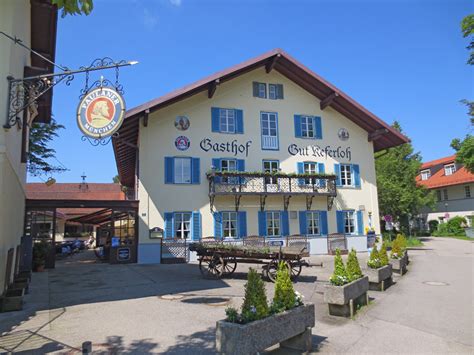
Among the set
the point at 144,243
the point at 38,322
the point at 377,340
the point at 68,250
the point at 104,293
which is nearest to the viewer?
the point at 377,340

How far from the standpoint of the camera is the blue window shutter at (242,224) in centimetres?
2025

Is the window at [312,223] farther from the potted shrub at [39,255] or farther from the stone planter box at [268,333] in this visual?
the stone planter box at [268,333]

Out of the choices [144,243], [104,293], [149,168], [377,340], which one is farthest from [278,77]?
[377,340]

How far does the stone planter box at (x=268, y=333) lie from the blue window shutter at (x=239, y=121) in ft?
53.0

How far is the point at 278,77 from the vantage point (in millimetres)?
22812

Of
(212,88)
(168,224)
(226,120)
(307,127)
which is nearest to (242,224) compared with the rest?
(168,224)

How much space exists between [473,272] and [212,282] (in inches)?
384

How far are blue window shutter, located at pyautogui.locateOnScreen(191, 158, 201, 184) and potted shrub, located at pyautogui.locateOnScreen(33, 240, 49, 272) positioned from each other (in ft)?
24.4

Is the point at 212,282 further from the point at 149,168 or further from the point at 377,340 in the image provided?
the point at 149,168

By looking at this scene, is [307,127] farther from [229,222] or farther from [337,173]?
[229,222]

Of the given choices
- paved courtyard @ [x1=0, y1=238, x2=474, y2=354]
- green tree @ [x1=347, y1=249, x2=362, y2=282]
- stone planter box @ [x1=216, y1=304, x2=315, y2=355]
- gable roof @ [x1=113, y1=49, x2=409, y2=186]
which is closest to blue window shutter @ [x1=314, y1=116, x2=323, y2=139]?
gable roof @ [x1=113, y1=49, x2=409, y2=186]

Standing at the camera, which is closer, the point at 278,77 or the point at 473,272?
the point at 473,272

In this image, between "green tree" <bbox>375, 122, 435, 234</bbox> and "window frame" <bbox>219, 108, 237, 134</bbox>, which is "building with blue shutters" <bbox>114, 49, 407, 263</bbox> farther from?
"green tree" <bbox>375, 122, 435, 234</bbox>

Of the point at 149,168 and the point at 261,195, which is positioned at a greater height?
the point at 149,168
